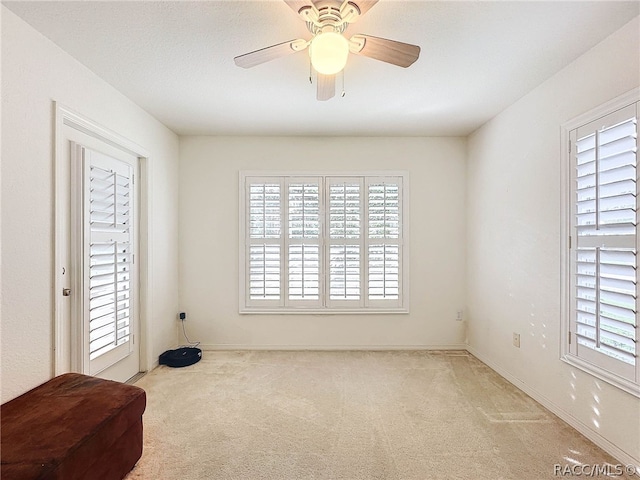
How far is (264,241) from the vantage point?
3781 millimetres

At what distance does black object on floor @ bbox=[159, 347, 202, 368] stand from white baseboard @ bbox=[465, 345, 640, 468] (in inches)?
119

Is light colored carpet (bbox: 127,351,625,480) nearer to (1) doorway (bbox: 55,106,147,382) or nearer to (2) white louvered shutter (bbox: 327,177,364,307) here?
(1) doorway (bbox: 55,106,147,382)

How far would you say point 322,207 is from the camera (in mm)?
3803

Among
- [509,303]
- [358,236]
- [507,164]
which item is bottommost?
[509,303]

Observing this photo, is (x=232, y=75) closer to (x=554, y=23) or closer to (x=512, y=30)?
(x=512, y=30)

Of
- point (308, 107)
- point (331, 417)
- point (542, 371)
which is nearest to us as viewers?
point (331, 417)

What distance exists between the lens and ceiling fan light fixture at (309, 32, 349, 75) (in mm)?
1517

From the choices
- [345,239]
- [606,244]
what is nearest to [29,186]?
[345,239]

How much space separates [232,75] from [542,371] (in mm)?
3275

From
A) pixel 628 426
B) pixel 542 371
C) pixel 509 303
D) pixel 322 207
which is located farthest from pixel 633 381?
pixel 322 207

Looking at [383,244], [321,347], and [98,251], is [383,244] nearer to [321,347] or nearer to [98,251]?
[321,347]

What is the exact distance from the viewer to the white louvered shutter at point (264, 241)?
→ 377 cm

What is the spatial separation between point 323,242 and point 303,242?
23 centimetres

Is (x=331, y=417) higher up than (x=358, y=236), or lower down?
lower down
